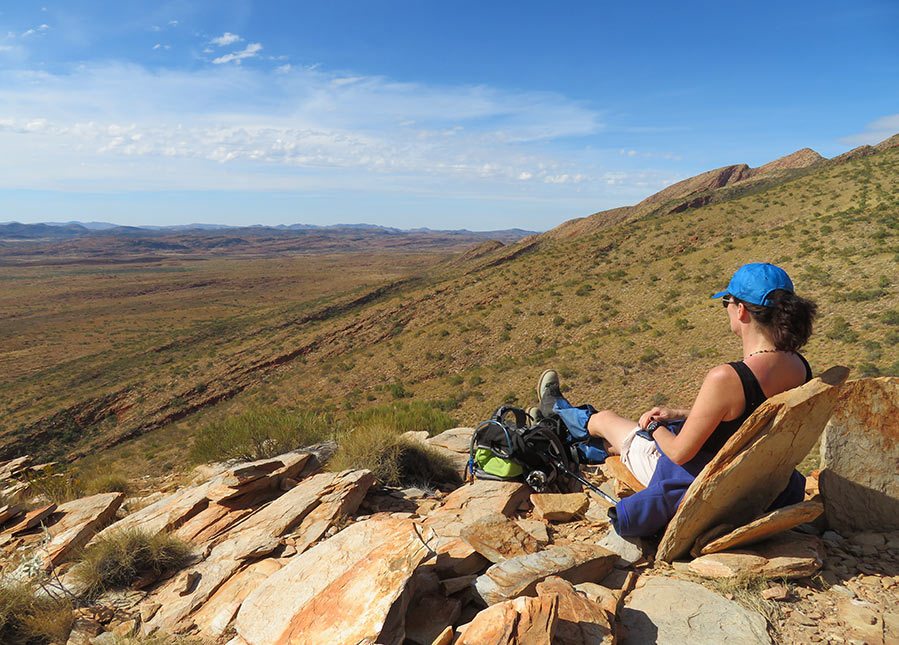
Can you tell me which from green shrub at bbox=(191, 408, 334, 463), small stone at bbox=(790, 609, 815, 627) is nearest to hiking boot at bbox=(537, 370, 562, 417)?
small stone at bbox=(790, 609, 815, 627)

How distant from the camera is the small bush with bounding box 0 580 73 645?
2977 mm

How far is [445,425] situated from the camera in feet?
28.6

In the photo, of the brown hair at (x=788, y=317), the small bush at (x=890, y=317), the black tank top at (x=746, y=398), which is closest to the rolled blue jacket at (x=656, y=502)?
the black tank top at (x=746, y=398)

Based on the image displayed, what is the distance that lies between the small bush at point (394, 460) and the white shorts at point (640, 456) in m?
2.55

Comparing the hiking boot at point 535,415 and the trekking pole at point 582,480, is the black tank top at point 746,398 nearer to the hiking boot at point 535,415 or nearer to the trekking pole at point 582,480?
the trekking pole at point 582,480

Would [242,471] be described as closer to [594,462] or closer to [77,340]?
[594,462]

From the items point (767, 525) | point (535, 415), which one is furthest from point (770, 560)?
point (535, 415)

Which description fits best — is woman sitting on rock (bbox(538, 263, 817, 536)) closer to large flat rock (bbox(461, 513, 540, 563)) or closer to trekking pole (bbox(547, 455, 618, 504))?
trekking pole (bbox(547, 455, 618, 504))

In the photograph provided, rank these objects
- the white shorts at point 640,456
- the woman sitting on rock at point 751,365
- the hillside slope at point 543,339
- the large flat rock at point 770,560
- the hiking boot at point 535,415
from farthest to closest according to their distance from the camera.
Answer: the hillside slope at point 543,339 < the hiking boot at point 535,415 < the white shorts at point 640,456 < the woman sitting on rock at point 751,365 < the large flat rock at point 770,560

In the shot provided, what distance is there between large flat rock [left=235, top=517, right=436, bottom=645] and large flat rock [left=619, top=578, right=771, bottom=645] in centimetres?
126

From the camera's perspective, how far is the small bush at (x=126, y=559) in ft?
11.8

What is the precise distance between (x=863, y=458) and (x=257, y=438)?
7.64m

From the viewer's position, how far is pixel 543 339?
20.8 meters

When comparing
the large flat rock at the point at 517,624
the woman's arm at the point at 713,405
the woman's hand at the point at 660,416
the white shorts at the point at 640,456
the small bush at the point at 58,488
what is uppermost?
the woman's arm at the point at 713,405
